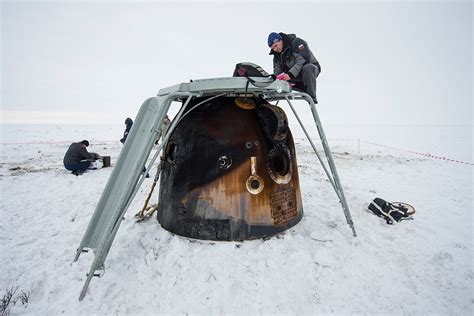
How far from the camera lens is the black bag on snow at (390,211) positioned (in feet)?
17.8

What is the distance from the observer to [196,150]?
14.2 ft

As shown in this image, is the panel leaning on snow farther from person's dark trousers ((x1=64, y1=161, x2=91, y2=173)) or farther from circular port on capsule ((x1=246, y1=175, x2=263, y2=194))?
person's dark trousers ((x1=64, y1=161, x2=91, y2=173))

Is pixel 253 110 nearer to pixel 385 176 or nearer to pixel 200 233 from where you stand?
pixel 200 233

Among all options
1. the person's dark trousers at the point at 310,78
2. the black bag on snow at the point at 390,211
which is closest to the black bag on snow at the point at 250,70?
the person's dark trousers at the point at 310,78

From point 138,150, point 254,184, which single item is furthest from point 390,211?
point 138,150

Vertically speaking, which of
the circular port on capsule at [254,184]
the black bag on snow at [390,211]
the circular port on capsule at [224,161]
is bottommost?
the black bag on snow at [390,211]

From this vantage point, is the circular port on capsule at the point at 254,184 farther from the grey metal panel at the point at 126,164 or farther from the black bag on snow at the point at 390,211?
the black bag on snow at the point at 390,211

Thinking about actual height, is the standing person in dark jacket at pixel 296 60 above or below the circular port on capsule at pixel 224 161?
above

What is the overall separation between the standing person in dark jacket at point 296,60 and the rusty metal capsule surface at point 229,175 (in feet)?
2.77

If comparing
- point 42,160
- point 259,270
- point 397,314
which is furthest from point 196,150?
point 42,160

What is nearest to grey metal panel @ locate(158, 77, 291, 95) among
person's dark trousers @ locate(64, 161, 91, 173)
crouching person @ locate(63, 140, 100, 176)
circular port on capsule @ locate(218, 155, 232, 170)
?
circular port on capsule @ locate(218, 155, 232, 170)

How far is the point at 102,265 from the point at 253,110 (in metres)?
3.39

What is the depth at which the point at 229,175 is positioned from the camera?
4191 millimetres

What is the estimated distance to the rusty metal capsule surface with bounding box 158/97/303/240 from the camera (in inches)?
164
